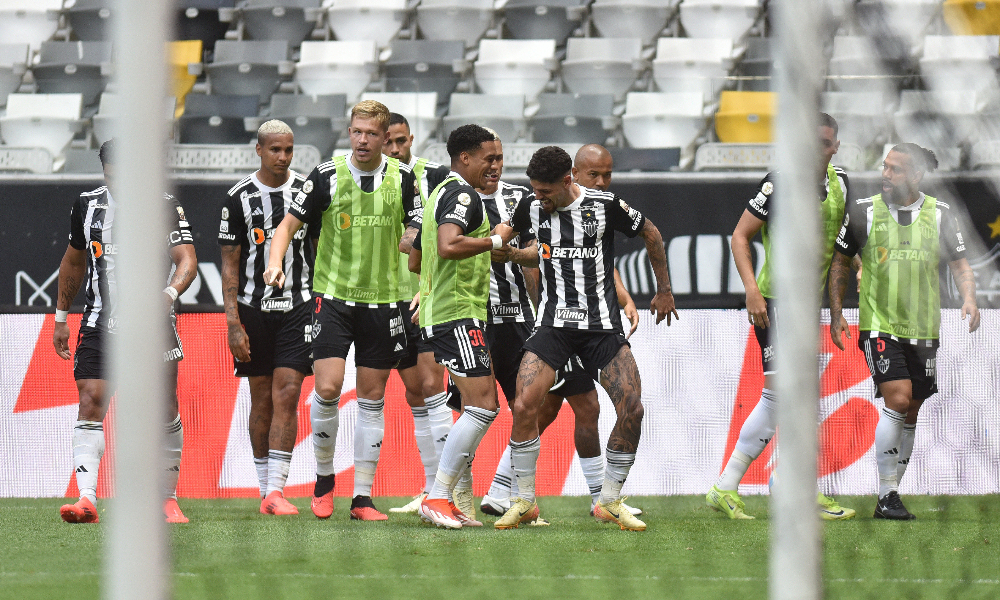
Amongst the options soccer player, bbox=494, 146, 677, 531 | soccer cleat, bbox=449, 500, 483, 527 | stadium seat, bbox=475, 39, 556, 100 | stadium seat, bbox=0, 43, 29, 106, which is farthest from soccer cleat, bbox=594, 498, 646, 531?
stadium seat, bbox=0, 43, 29, 106

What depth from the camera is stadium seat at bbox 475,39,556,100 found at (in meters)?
9.20

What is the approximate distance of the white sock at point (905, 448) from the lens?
5922 mm

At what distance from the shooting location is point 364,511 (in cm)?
570

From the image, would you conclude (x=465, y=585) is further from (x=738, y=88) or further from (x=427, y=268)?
(x=738, y=88)

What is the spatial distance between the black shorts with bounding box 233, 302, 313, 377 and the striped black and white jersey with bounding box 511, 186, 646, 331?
54.5 inches

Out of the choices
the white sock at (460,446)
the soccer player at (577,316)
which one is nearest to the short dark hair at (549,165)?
the soccer player at (577,316)

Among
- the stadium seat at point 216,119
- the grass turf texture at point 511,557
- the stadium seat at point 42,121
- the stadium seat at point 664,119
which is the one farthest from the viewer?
the stadium seat at point 42,121

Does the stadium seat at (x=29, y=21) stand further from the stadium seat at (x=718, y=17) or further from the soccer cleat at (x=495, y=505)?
the soccer cleat at (x=495, y=505)

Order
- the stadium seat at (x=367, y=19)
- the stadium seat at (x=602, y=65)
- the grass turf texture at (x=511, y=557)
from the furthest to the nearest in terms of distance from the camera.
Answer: the stadium seat at (x=367, y=19), the stadium seat at (x=602, y=65), the grass turf texture at (x=511, y=557)

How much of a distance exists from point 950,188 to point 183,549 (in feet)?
11.8

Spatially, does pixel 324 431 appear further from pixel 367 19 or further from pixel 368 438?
pixel 367 19

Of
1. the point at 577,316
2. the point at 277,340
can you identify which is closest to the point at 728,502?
the point at 577,316

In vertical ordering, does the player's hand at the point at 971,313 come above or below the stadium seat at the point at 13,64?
below

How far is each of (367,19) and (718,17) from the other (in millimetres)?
2859
